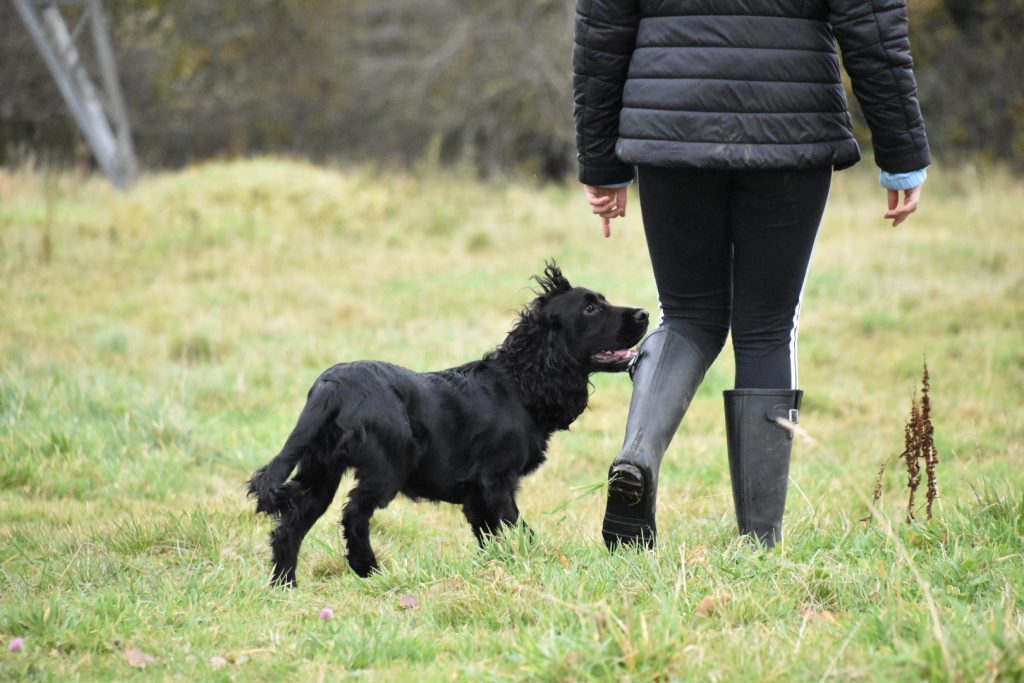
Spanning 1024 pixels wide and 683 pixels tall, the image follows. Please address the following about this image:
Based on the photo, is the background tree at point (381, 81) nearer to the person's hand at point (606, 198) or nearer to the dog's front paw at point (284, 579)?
the person's hand at point (606, 198)

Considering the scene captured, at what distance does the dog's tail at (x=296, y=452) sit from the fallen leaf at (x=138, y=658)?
691mm

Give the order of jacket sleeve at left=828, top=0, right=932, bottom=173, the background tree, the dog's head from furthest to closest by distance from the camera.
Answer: the background tree < the dog's head < jacket sleeve at left=828, top=0, right=932, bottom=173

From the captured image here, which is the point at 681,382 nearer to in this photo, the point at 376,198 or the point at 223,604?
the point at 223,604

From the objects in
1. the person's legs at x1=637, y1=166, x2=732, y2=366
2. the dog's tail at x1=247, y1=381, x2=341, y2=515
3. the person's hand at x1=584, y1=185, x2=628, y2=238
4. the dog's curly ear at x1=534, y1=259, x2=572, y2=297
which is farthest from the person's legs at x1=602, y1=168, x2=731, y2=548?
the dog's tail at x1=247, y1=381, x2=341, y2=515

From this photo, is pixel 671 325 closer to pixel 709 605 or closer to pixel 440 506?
pixel 709 605

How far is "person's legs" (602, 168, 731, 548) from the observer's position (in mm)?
3043

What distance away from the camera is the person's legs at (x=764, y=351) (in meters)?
3.01

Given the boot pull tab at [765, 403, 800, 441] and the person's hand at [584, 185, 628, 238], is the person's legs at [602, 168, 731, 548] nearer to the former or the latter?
the person's hand at [584, 185, 628, 238]

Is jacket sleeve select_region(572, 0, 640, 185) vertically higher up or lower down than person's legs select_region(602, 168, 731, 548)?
higher up

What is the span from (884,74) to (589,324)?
4.09 ft

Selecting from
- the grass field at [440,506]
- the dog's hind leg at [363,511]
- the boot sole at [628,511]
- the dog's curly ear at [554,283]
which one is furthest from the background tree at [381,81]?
the boot sole at [628,511]

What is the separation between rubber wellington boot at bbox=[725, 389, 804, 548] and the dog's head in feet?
1.86

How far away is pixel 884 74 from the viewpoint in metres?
2.83

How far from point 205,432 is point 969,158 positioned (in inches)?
599
